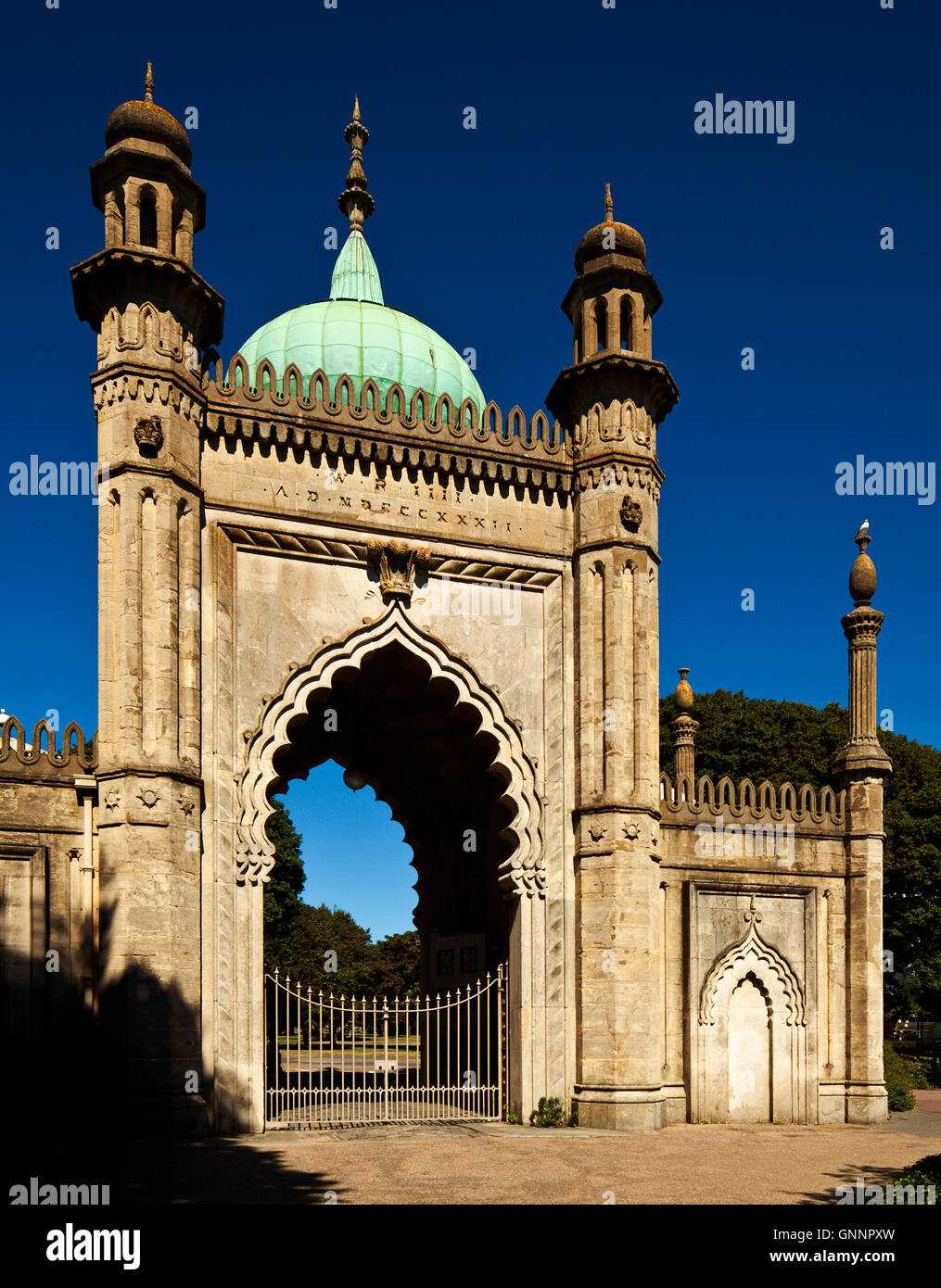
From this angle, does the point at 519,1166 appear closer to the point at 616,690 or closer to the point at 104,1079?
the point at 104,1079

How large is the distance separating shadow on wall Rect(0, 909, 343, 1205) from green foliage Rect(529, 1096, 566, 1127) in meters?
4.46

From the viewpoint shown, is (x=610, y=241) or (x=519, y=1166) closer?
(x=519, y=1166)

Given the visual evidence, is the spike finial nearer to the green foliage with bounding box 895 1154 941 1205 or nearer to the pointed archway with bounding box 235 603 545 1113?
the pointed archway with bounding box 235 603 545 1113

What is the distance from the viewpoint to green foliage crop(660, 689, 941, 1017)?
3991cm

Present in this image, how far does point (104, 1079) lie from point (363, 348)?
12768 millimetres

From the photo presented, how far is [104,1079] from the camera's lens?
593 inches

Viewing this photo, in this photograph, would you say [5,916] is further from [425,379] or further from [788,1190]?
[425,379]

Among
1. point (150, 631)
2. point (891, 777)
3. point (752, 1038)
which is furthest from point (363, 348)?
point (891, 777)

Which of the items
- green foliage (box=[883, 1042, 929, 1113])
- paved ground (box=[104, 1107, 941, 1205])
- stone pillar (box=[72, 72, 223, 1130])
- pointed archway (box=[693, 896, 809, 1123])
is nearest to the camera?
paved ground (box=[104, 1107, 941, 1205])
